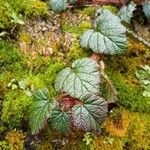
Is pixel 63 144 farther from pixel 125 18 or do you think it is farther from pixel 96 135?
pixel 125 18

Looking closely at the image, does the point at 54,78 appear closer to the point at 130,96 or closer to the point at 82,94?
the point at 82,94

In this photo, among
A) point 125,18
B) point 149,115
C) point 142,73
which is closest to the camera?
point 149,115

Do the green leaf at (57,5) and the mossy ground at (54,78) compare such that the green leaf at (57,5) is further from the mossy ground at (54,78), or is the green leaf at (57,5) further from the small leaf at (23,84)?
the small leaf at (23,84)

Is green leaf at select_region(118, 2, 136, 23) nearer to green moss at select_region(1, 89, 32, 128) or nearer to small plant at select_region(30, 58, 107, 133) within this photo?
small plant at select_region(30, 58, 107, 133)

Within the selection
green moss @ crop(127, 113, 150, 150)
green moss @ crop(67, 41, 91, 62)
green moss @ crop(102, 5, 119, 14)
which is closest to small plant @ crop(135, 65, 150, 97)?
green moss @ crop(127, 113, 150, 150)

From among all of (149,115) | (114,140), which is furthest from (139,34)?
(114,140)

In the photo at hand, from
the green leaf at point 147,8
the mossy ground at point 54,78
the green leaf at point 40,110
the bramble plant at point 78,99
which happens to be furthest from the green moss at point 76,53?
the green leaf at point 147,8
